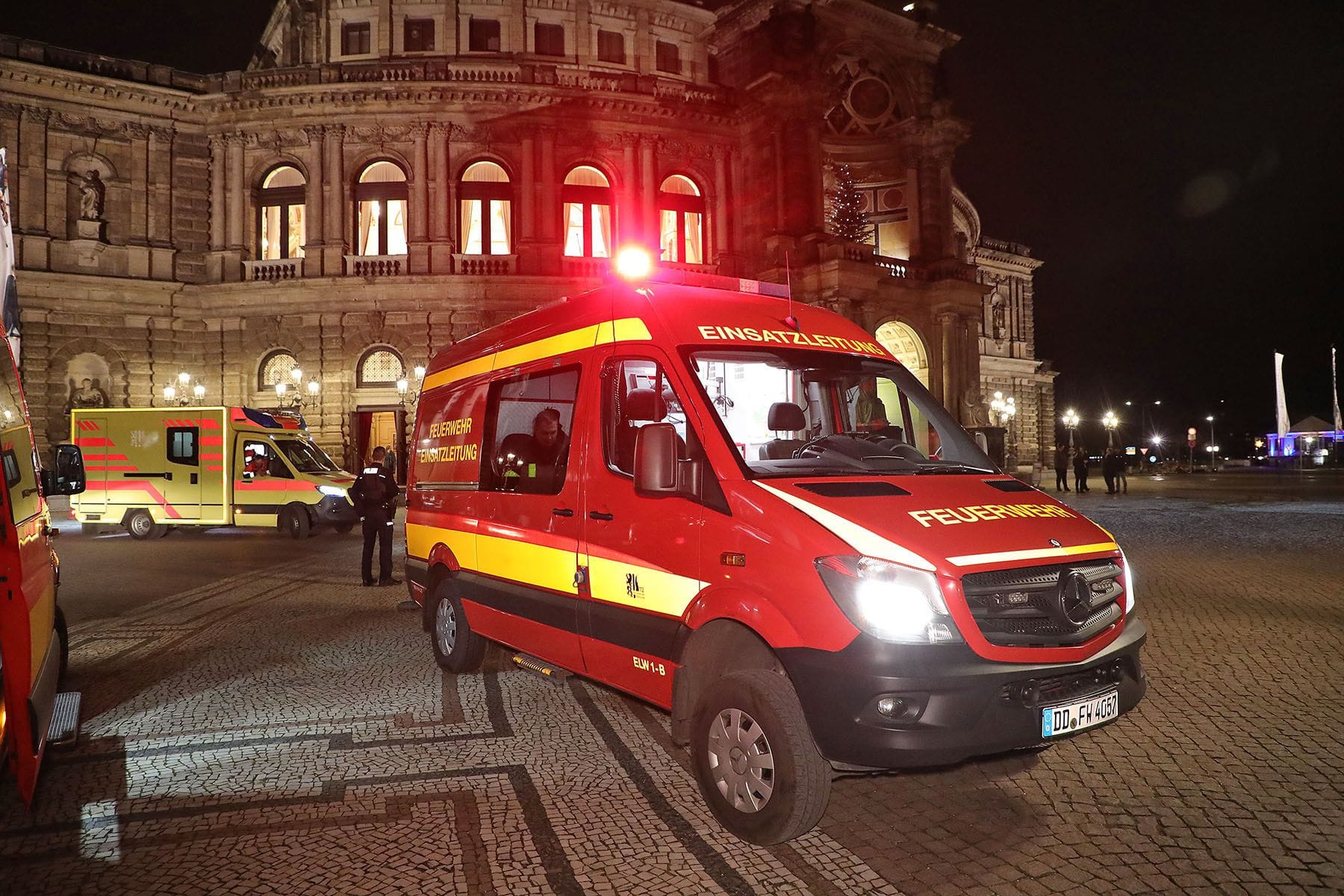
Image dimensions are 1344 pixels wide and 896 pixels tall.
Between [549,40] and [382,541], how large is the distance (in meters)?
32.2

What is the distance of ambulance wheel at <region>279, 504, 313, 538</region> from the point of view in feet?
57.9

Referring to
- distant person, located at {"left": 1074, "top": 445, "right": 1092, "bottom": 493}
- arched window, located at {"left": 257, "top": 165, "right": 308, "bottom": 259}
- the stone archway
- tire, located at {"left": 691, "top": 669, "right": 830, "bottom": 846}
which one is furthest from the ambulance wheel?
distant person, located at {"left": 1074, "top": 445, "right": 1092, "bottom": 493}

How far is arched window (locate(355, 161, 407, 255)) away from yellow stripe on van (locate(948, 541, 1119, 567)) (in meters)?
31.9

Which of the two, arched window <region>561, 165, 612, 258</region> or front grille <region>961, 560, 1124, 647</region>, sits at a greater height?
arched window <region>561, 165, 612, 258</region>

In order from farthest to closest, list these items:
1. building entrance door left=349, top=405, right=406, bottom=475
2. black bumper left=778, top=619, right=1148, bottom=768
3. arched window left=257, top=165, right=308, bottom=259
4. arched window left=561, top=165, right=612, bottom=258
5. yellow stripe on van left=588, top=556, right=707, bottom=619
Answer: arched window left=561, top=165, right=612, bottom=258 → arched window left=257, top=165, right=308, bottom=259 → building entrance door left=349, top=405, right=406, bottom=475 → yellow stripe on van left=588, top=556, right=707, bottom=619 → black bumper left=778, top=619, right=1148, bottom=768

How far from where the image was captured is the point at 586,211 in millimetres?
33156

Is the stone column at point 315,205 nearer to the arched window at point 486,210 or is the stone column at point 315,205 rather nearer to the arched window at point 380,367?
the arched window at point 380,367

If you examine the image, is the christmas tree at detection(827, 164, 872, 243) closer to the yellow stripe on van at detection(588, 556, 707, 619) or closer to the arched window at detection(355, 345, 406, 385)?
the arched window at detection(355, 345, 406, 385)

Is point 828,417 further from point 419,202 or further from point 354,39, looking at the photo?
point 354,39

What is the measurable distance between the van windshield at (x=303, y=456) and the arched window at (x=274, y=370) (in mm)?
14073

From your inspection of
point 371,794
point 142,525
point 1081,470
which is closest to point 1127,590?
point 371,794

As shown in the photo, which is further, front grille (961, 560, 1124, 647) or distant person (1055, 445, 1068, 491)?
distant person (1055, 445, 1068, 491)

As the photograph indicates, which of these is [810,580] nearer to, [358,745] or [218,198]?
[358,745]

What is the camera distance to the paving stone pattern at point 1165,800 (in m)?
3.22
